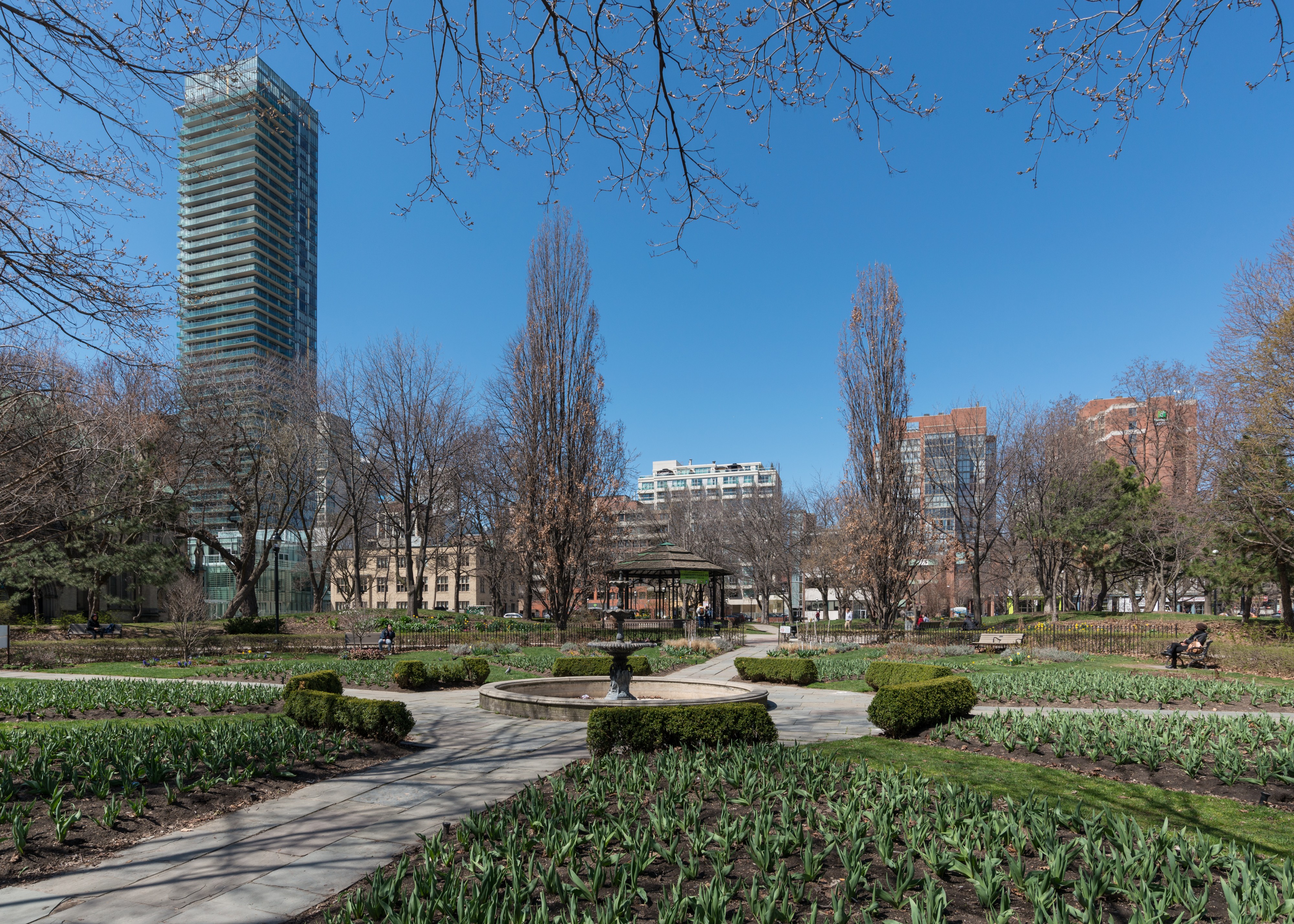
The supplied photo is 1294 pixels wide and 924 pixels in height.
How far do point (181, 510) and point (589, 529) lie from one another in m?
17.0

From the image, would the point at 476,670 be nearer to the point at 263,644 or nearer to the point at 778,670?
the point at 778,670

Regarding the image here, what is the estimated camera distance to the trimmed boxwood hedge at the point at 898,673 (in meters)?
11.8

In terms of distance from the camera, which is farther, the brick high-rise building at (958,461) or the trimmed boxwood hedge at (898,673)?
the brick high-rise building at (958,461)

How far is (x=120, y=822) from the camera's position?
5641 mm

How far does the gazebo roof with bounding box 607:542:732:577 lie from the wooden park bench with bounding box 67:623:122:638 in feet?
59.3

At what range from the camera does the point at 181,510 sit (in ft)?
97.2

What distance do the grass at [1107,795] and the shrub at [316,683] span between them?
705 centimetres

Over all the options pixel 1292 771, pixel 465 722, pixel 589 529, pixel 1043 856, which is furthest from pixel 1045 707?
pixel 589 529

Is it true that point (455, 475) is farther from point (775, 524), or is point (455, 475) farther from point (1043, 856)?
point (1043, 856)

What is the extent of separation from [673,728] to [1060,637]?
67.4ft

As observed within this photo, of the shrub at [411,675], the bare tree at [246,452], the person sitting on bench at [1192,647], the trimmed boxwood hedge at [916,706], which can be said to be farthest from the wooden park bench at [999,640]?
the bare tree at [246,452]

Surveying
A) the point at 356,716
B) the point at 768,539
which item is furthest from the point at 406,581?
the point at 356,716

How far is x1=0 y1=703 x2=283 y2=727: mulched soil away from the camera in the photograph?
413 inches

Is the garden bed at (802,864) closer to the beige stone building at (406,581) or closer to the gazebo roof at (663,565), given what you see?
the gazebo roof at (663,565)
